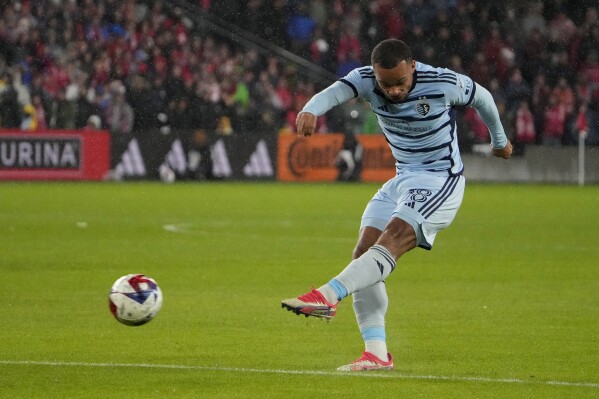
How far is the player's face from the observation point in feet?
24.5

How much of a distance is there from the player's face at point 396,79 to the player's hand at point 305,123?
1.73 ft

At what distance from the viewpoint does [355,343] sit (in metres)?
9.04

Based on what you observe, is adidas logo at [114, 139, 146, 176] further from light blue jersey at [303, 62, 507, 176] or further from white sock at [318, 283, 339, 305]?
white sock at [318, 283, 339, 305]

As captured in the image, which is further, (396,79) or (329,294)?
(396,79)

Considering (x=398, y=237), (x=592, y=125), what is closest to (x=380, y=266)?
(x=398, y=237)

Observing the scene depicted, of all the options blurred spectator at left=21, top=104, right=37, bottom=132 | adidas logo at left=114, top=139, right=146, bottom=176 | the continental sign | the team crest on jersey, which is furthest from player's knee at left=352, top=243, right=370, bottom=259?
blurred spectator at left=21, top=104, right=37, bottom=132

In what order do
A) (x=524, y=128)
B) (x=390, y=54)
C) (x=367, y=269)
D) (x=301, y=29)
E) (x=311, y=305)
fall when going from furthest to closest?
1. (x=301, y=29)
2. (x=524, y=128)
3. (x=390, y=54)
4. (x=367, y=269)
5. (x=311, y=305)

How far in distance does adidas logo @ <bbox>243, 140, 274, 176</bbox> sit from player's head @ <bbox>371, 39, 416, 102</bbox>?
2371 cm

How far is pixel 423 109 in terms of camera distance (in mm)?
7789

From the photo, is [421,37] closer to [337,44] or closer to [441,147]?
[337,44]

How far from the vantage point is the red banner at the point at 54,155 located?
29797mm

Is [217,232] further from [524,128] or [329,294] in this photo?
[524,128]

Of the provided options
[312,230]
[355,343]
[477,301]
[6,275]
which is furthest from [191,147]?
[355,343]

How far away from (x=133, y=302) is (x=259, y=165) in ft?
76.3
